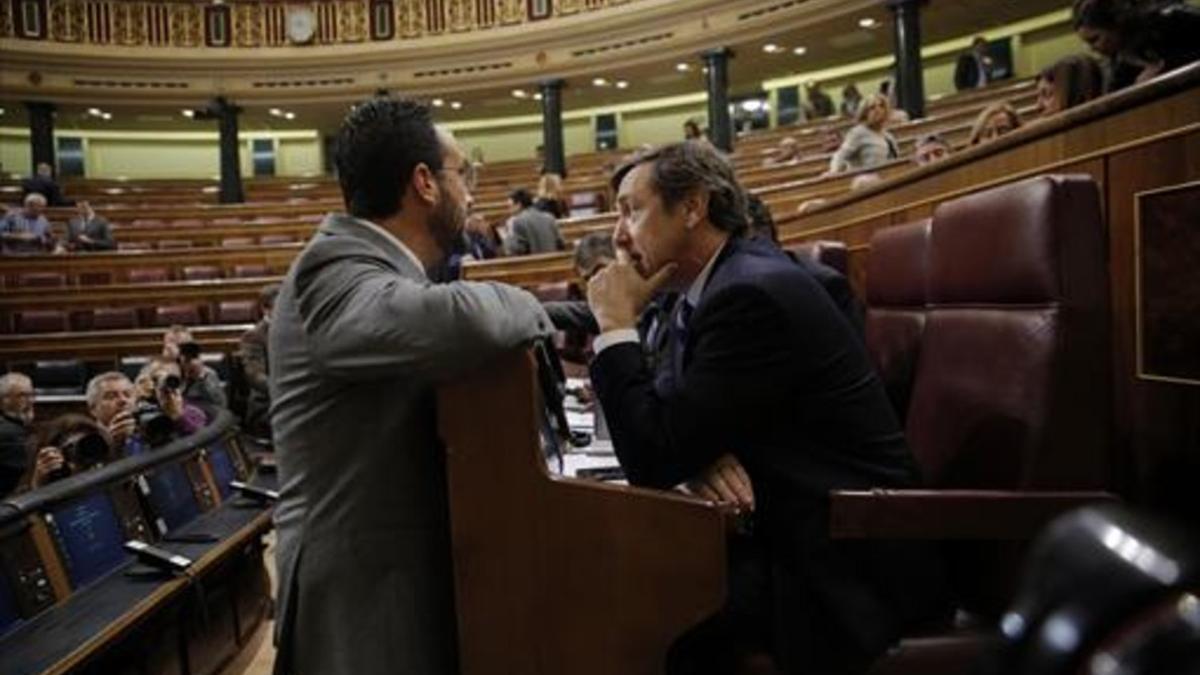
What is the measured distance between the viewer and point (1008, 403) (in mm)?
1472

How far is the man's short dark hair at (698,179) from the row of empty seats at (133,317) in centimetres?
727

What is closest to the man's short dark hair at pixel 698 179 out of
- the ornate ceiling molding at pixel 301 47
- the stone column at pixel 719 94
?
the stone column at pixel 719 94

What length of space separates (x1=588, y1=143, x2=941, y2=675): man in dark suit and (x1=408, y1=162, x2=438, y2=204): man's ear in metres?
0.37

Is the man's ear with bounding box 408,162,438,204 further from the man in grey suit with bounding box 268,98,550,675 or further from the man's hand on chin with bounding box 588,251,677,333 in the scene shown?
the man's hand on chin with bounding box 588,251,677,333

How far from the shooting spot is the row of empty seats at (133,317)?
817cm

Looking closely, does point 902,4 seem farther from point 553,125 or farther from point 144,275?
point 144,275

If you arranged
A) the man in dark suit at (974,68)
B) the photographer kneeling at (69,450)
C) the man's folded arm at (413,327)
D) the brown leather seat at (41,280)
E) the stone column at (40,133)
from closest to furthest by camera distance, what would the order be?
the man's folded arm at (413,327) < the photographer kneeling at (69,450) < the brown leather seat at (41,280) < the man in dark suit at (974,68) < the stone column at (40,133)

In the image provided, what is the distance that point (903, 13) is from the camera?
10.3 m

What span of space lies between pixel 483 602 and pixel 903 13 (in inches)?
Answer: 410

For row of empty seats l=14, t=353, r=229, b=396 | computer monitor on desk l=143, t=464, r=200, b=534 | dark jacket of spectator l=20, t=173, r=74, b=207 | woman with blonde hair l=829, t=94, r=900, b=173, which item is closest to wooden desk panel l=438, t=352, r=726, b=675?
computer monitor on desk l=143, t=464, r=200, b=534

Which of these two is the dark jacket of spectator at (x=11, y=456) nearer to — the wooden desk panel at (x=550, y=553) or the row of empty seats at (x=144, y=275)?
the wooden desk panel at (x=550, y=553)

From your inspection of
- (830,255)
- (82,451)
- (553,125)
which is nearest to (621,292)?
(830,255)

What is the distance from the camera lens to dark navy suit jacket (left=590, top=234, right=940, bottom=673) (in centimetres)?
142

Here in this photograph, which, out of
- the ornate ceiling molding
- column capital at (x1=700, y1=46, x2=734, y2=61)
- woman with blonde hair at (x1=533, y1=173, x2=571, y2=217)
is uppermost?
the ornate ceiling molding
